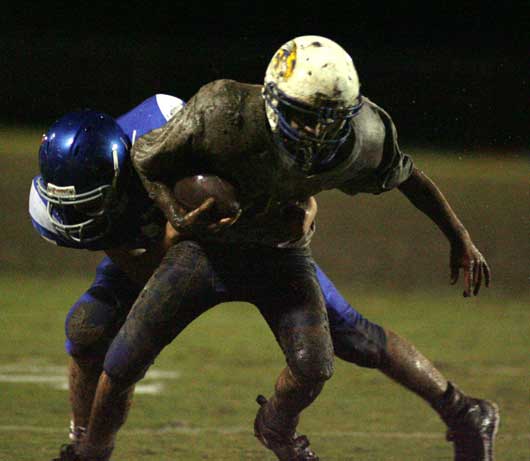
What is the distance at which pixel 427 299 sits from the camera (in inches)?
359

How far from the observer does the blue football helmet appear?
165 inches

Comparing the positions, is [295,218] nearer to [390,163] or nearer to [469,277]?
[390,163]

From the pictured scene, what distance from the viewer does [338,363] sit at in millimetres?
7031

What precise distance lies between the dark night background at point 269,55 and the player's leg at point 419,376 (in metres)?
9.93

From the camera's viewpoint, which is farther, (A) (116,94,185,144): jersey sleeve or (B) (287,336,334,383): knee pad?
(A) (116,94,185,144): jersey sleeve

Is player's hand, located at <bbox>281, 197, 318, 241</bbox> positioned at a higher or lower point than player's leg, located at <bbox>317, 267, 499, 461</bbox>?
higher

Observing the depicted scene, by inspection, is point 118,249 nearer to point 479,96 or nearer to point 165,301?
point 165,301

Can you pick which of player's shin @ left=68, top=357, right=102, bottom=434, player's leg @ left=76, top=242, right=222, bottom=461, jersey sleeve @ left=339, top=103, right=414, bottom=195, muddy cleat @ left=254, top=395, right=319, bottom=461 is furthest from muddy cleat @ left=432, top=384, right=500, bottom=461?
player's shin @ left=68, top=357, right=102, bottom=434

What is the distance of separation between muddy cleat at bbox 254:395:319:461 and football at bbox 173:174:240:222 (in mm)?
895

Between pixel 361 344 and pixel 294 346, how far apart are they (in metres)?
0.63

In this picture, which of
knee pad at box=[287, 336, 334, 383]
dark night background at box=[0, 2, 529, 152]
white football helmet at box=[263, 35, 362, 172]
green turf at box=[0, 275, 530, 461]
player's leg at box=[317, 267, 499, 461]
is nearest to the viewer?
white football helmet at box=[263, 35, 362, 172]

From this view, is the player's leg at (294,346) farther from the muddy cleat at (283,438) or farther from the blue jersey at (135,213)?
the blue jersey at (135,213)

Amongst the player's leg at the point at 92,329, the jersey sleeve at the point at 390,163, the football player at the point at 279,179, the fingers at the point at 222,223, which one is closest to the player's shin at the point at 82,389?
the player's leg at the point at 92,329

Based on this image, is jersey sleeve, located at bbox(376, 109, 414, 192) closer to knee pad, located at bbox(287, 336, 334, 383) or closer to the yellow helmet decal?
the yellow helmet decal
